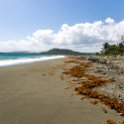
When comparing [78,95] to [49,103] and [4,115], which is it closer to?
[49,103]

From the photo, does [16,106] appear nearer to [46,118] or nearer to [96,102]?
[46,118]

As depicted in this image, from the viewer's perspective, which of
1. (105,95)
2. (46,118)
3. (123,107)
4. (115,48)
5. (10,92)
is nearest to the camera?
(46,118)

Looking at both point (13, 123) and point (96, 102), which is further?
point (96, 102)

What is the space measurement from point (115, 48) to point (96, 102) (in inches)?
4234

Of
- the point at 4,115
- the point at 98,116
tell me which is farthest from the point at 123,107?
the point at 4,115

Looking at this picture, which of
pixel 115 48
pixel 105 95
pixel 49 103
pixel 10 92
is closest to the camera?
pixel 49 103

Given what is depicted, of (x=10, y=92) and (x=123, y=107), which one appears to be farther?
(x=10, y=92)

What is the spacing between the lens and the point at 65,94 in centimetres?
1065

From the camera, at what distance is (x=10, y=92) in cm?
1100

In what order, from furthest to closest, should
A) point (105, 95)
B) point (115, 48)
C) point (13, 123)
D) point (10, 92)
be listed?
point (115, 48) → point (10, 92) → point (105, 95) → point (13, 123)

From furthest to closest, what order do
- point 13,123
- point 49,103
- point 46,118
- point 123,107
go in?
point 49,103
point 123,107
point 46,118
point 13,123

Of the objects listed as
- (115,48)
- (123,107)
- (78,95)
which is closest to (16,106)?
(78,95)

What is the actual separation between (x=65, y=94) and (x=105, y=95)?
186 cm

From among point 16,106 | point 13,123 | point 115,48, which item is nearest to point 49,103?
point 16,106
